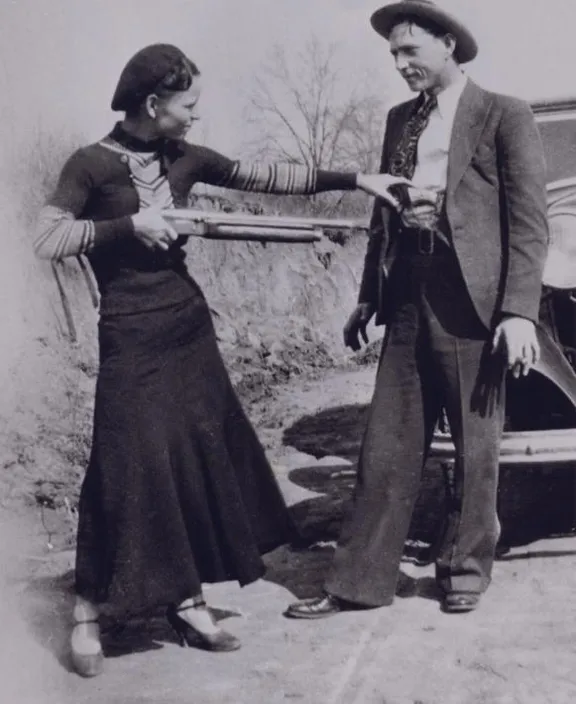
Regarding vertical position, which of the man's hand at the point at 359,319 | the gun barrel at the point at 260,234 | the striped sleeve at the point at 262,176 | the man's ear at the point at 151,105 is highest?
the man's ear at the point at 151,105

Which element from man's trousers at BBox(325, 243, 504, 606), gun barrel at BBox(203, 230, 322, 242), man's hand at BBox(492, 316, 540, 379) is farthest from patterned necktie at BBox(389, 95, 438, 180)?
man's hand at BBox(492, 316, 540, 379)

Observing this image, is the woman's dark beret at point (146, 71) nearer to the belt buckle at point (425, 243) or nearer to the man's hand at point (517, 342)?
the belt buckle at point (425, 243)

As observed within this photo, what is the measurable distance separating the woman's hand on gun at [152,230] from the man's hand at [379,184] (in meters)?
0.84

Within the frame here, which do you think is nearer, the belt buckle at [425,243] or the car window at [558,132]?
the belt buckle at [425,243]

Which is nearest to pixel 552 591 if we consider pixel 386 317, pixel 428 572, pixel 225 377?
pixel 428 572

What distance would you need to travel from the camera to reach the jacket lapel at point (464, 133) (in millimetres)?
3664

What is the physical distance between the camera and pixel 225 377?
11.6 feet

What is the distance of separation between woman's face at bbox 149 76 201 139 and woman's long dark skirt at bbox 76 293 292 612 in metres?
0.57

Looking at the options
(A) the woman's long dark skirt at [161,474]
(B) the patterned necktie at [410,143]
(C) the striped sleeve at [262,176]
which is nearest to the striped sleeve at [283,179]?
(C) the striped sleeve at [262,176]

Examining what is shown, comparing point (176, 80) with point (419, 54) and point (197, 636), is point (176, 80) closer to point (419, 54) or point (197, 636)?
point (419, 54)

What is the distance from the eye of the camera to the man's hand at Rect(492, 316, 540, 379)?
3582 mm

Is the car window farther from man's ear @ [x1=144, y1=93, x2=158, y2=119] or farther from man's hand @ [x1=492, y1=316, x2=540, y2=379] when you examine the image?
man's ear @ [x1=144, y1=93, x2=158, y2=119]

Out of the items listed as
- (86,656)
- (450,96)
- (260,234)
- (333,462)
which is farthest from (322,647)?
(333,462)

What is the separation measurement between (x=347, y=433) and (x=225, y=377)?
4038 millimetres
